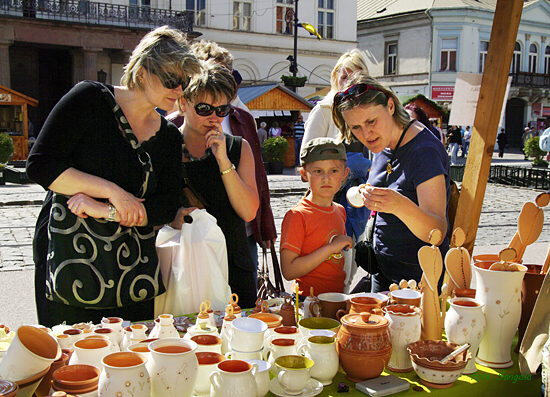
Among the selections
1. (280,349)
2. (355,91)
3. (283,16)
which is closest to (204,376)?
(280,349)

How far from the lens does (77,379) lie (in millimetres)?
1510

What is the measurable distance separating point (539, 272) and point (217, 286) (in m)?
1.43

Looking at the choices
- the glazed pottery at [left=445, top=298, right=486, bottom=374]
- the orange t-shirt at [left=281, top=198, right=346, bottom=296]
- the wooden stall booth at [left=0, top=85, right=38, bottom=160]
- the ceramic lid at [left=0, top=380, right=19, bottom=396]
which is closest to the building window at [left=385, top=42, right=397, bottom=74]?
the wooden stall booth at [left=0, top=85, right=38, bottom=160]

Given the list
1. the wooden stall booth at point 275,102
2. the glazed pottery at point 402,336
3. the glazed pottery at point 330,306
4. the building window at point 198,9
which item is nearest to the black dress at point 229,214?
the glazed pottery at point 330,306

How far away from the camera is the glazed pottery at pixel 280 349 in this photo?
1.78 metres

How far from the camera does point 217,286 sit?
2.56m

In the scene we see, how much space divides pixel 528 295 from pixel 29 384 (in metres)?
1.79

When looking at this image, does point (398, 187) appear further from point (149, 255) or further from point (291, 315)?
point (149, 255)

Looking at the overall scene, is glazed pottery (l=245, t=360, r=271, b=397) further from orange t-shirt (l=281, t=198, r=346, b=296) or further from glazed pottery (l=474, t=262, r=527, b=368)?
orange t-shirt (l=281, t=198, r=346, b=296)

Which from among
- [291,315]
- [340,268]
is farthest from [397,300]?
[340,268]

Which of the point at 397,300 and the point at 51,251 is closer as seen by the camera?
the point at 397,300

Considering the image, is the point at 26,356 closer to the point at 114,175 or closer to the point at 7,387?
the point at 7,387

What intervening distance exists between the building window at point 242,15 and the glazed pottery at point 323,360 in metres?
26.6

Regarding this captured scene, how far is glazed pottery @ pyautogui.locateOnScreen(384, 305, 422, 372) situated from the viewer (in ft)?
6.11
